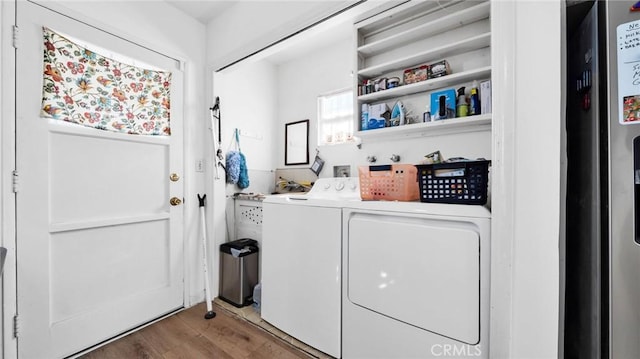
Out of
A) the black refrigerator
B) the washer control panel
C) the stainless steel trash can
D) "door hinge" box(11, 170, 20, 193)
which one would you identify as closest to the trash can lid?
the stainless steel trash can

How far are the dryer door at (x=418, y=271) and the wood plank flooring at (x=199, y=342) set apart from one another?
688 mm

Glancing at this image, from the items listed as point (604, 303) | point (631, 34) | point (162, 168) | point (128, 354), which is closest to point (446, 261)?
point (604, 303)

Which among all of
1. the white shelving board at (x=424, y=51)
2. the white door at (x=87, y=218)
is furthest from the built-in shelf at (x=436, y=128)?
the white door at (x=87, y=218)

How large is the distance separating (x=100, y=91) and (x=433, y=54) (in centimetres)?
225

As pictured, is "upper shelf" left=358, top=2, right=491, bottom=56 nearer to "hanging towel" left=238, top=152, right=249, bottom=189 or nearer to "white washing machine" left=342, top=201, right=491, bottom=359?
"white washing machine" left=342, top=201, right=491, bottom=359

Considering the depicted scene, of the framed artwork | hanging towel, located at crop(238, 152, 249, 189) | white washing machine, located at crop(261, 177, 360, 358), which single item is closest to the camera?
white washing machine, located at crop(261, 177, 360, 358)

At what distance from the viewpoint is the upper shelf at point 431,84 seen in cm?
145

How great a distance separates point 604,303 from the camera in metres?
0.81

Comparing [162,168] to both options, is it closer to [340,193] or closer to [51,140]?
[51,140]

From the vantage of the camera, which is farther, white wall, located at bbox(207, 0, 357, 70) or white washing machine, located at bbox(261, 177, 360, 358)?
white wall, located at bbox(207, 0, 357, 70)

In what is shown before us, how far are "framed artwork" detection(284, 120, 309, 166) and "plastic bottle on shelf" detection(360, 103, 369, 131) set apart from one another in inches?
45.9

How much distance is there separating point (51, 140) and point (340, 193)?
190cm

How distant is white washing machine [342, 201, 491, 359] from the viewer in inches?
40.0

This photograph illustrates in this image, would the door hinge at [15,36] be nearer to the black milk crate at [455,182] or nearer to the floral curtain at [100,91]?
the floral curtain at [100,91]
